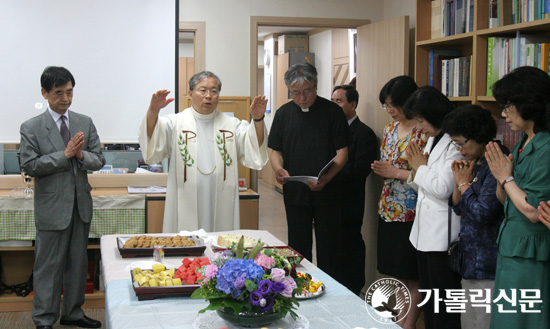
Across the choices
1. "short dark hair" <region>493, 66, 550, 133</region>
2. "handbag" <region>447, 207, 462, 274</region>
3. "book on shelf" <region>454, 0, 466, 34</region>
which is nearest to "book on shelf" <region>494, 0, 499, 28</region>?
"book on shelf" <region>454, 0, 466, 34</region>

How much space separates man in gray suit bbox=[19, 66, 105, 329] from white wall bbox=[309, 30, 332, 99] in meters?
5.69

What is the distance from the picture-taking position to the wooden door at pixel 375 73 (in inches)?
172

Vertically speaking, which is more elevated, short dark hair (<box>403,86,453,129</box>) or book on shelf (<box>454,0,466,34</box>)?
book on shelf (<box>454,0,466,34</box>)

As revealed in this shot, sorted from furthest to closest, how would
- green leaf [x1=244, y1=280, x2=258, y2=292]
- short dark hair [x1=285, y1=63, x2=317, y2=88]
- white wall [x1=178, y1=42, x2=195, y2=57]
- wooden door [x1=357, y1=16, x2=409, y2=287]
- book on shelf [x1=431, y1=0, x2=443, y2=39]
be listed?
white wall [x1=178, y1=42, x2=195, y2=57]
wooden door [x1=357, y1=16, x2=409, y2=287]
book on shelf [x1=431, y1=0, x2=443, y2=39]
short dark hair [x1=285, y1=63, x2=317, y2=88]
green leaf [x1=244, y1=280, x2=258, y2=292]

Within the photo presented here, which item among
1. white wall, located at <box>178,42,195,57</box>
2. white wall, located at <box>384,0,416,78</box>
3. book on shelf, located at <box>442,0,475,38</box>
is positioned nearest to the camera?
book on shelf, located at <box>442,0,475,38</box>

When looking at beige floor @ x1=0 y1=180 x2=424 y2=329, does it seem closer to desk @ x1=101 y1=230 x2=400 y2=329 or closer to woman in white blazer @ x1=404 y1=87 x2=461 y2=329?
woman in white blazer @ x1=404 y1=87 x2=461 y2=329

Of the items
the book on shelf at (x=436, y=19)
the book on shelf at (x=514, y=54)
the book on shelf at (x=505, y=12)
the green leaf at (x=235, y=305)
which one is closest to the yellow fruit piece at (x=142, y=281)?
the green leaf at (x=235, y=305)

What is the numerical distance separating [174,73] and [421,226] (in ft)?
8.35

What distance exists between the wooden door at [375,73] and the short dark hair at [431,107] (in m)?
1.30

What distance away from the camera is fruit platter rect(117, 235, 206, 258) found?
8.63 feet

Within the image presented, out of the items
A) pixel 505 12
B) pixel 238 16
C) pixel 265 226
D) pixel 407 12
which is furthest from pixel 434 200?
pixel 265 226

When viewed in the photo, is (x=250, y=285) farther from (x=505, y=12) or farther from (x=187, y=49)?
(x=187, y=49)

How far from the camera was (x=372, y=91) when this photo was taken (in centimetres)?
475

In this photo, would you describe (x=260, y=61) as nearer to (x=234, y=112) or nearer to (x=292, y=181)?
(x=234, y=112)
